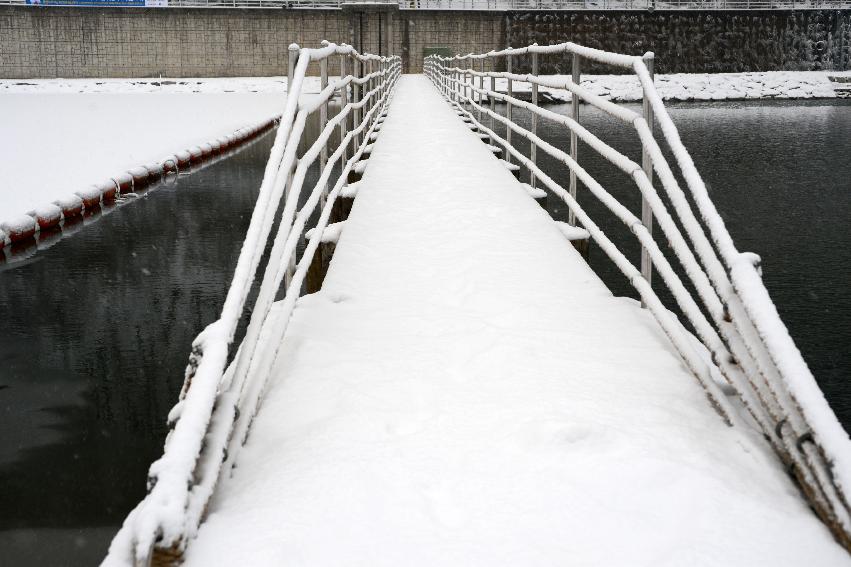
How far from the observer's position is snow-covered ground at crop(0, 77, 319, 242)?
1354 cm

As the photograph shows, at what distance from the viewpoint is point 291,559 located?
7.89ft

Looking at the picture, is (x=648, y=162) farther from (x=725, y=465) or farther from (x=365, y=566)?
(x=365, y=566)

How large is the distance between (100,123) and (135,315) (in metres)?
18.4

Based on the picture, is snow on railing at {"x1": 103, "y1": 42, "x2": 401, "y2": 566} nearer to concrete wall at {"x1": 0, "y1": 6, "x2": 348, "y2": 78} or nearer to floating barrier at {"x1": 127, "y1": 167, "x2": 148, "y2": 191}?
floating barrier at {"x1": 127, "y1": 167, "x2": 148, "y2": 191}

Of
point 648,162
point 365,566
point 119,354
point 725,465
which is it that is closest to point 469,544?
point 365,566

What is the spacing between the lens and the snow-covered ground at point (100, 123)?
1354cm

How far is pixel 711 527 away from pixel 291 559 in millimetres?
1107

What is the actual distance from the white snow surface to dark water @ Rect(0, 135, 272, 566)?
6.11ft

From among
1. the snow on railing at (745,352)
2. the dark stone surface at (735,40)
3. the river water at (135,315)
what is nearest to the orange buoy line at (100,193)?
the river water at (135,315)

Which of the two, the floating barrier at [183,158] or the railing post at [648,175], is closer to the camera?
the railing post at [648,175]

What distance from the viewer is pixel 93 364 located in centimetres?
586

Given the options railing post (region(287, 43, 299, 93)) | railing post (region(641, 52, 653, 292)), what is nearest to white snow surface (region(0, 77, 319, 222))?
railing post (region(287, 43, 299, 93))

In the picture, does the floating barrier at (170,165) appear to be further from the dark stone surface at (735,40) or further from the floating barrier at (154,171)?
the dark stone surface at (735,40)

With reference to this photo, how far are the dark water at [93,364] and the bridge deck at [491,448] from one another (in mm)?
1096
